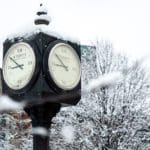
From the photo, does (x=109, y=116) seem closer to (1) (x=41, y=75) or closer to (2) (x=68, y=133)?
(2) (x=68, y=133)

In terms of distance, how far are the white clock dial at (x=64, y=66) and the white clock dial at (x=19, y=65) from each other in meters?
0.11

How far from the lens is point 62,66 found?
276cm

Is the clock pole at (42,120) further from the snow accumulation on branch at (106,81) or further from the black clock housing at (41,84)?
the snow accumulation on branch at (106,81)

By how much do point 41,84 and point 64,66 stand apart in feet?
0.72

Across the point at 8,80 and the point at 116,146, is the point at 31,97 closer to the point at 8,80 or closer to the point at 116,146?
the point at 8,80

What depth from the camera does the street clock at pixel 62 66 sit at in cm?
266

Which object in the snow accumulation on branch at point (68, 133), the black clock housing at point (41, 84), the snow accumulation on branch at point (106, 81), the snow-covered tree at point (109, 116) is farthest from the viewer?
the snow accumulation on branch at point (68, 133)

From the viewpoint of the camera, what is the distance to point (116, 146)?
56.0 ft

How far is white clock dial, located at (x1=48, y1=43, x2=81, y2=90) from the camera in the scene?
106 inches

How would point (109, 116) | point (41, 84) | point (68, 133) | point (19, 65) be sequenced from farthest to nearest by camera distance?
1. point (68, 133)
2. point (109, 116)
3. point (19, 65)
4. point (41, 84)

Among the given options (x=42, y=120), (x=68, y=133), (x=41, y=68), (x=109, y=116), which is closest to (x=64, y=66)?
(x=41, y=68)

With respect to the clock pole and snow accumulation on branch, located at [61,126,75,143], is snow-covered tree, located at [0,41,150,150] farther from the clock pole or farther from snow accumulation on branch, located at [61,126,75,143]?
the clock pole

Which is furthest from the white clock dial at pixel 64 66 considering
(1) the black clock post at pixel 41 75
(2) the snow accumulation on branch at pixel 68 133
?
(2) the snow accumulation on branch at pixel 68 133

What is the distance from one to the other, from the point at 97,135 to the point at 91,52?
143 inches
